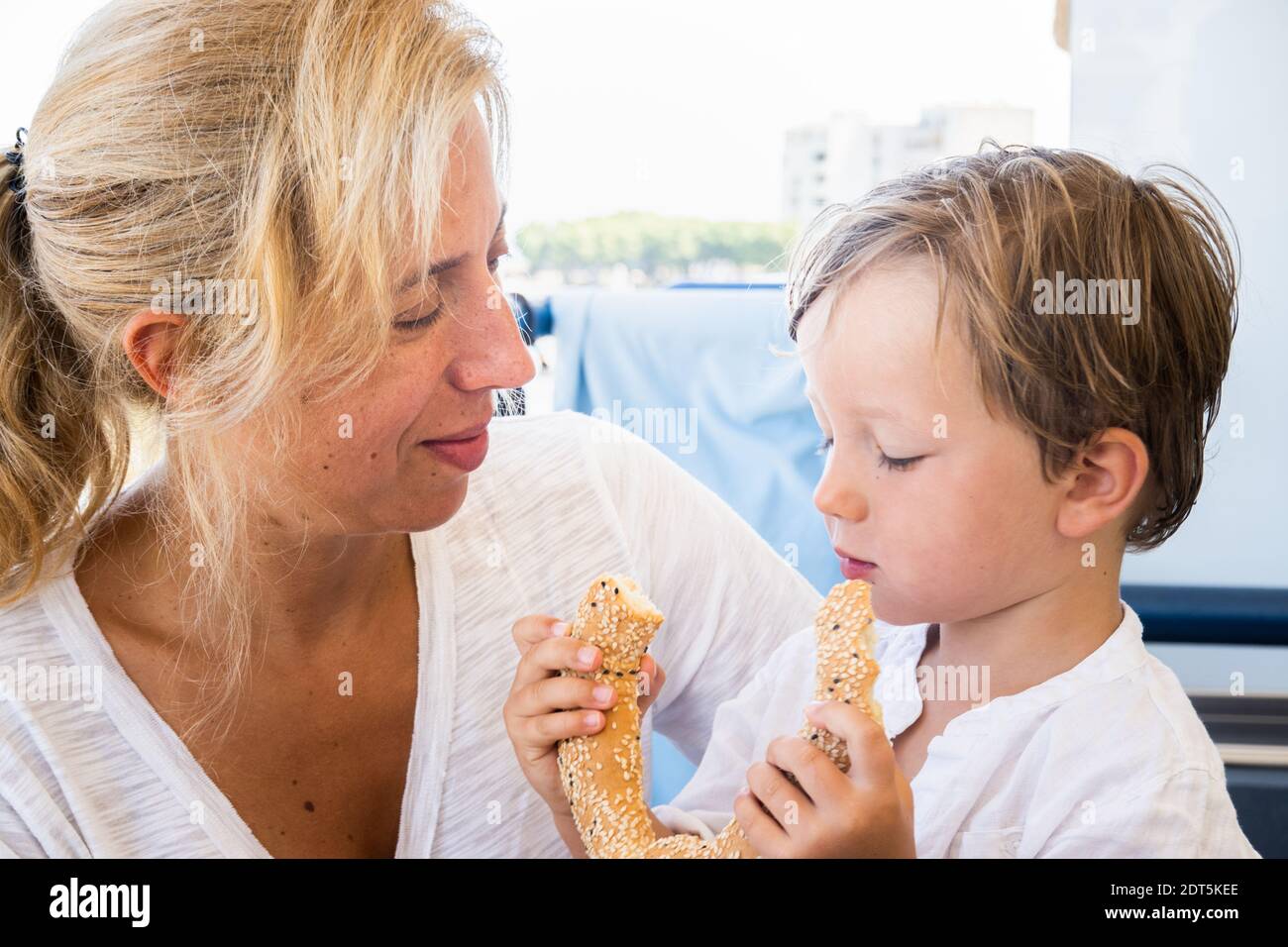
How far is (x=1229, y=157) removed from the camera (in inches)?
37.5

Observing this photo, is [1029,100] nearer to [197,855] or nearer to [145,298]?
[145,298]

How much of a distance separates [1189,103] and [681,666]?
2.41ft

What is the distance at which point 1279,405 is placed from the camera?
0.99 meters

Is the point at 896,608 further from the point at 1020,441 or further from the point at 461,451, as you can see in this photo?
the point at 461,451

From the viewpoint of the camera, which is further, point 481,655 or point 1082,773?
point 481,655

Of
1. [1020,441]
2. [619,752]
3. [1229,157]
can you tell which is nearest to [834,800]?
[619,752]

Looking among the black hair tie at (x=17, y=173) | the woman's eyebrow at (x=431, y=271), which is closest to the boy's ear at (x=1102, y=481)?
the woman's eyebrow at (x=431, y=271)

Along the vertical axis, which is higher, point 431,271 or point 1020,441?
point 431,271

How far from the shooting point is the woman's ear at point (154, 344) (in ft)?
2.63

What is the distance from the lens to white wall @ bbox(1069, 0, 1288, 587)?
3.09 feet

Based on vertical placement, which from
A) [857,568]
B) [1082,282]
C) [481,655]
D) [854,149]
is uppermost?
[854,149]

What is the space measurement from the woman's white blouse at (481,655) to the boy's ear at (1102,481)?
0.33 metres

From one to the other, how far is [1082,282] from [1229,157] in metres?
0.29

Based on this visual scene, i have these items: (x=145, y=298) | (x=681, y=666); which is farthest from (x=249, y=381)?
(x=681, y=666)
